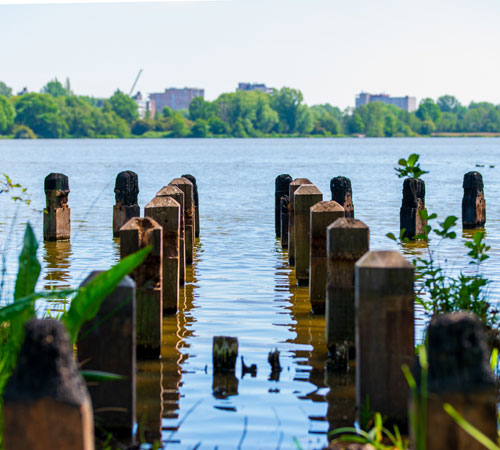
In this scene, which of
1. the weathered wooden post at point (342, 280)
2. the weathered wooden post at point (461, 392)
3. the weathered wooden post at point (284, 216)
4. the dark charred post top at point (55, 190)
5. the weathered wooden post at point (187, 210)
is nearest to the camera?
the weathered wooden post at point (461, 392)

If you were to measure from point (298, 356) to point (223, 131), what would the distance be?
189882 mm

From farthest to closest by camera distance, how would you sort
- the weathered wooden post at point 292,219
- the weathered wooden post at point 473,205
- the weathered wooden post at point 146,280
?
1. the weathered wooden post at point 473,205
2. the weathered wooden post at point 292,219
3. the weathered wooden post at point 146,280

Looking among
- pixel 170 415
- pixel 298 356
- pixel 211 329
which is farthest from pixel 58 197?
pixel 170 415

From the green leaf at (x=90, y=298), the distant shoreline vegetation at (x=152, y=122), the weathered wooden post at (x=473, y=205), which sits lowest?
the weathered wooden post at (x=473, y=205)

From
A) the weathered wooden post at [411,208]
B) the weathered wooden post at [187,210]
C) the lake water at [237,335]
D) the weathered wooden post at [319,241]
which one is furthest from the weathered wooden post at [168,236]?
the weathered wooden post at [411,208]

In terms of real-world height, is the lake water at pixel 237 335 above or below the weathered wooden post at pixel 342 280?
below

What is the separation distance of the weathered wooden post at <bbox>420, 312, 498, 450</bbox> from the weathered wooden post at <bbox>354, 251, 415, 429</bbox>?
3.96ft

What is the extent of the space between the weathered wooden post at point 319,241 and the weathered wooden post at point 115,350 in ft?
12.9

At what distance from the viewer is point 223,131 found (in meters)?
196

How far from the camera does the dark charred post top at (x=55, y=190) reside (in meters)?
16.0

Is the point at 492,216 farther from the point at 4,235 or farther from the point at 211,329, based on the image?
the point at 211,329

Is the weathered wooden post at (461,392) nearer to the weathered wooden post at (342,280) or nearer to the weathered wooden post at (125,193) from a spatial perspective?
the weathered wooden post at (342,280)

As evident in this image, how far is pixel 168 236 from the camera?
9.30 metres

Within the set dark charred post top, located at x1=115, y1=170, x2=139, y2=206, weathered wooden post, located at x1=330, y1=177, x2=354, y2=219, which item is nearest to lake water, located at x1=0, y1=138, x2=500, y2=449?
dark charred post top, located at x1=115, y1=170, x2=139, y2=206
